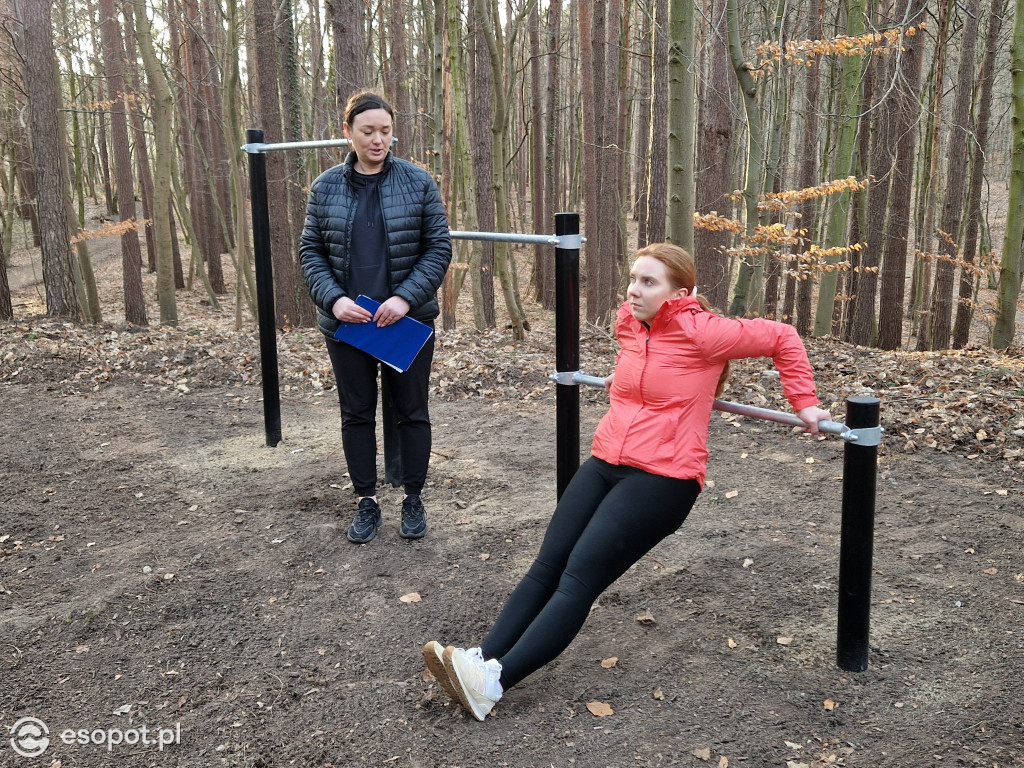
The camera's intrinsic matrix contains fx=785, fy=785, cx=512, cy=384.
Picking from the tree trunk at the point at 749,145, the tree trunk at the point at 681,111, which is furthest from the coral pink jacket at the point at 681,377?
the tree trunk at the point at 749,145

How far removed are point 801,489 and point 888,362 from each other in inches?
150

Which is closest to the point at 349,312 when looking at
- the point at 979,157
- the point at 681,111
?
the point at 681,111

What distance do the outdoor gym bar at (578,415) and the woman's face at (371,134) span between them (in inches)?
20.4

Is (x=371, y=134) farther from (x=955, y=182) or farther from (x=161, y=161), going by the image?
(x=955, y=182)

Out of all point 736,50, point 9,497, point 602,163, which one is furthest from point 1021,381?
point 602,163

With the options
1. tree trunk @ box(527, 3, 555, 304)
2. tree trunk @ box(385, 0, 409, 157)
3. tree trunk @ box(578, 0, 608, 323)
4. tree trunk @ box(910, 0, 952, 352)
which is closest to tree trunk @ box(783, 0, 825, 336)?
tree trunk @ box(910, 0, 952, 352)

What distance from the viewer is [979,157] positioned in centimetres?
1368

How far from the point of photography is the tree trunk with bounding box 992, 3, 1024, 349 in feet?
29.1

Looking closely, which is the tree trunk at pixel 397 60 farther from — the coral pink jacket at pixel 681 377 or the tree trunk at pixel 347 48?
the coral pink jacket at pixel 681 377

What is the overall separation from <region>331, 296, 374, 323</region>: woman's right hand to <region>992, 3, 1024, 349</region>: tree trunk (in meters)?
8.80

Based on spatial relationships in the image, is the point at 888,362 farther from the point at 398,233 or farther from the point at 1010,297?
the point at 398,233

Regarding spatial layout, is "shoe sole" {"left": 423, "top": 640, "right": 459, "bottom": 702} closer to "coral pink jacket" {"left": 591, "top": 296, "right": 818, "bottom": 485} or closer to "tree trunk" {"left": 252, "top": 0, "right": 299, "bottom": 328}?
"coral pink jacket" {"left": 591, "top": 296, "right": 818, "bottom": 485}

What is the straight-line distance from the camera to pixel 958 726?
232 cm

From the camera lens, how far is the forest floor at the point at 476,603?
235 cm
